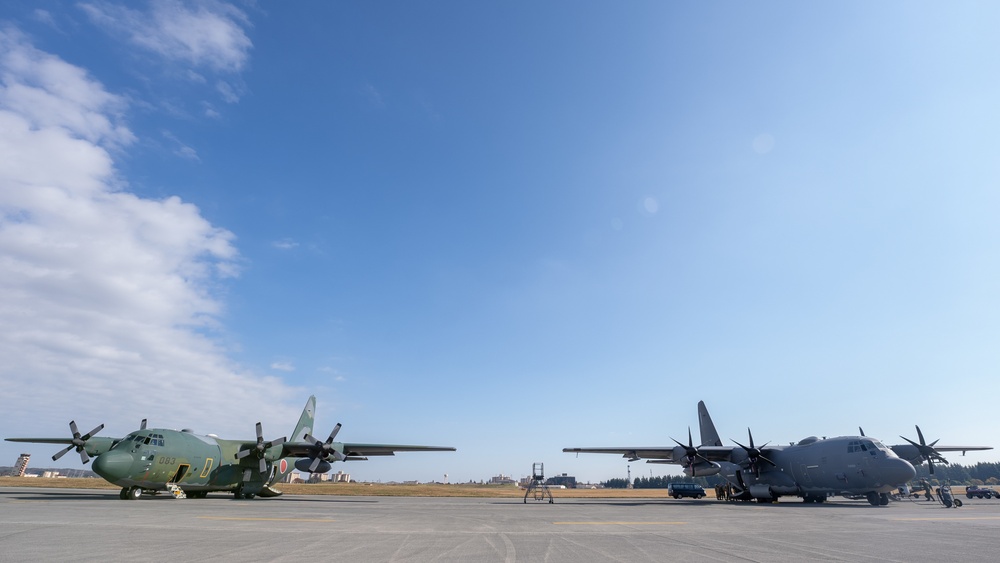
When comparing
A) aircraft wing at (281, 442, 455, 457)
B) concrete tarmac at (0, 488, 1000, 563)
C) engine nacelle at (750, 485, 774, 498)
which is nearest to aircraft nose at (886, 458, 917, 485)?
engine nacelle at (750, 485, 774, 498)

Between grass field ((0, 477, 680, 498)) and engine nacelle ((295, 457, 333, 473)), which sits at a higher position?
engine nacelle ((295, 457, 333, 473))

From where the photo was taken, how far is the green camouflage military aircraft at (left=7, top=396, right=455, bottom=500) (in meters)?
24.8

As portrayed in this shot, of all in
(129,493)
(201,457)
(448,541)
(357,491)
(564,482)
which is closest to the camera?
(448,541)

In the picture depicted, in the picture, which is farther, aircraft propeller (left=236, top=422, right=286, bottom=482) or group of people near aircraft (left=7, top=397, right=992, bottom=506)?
aircraft propeller (left=236, top=422, right=286, bottom=482)

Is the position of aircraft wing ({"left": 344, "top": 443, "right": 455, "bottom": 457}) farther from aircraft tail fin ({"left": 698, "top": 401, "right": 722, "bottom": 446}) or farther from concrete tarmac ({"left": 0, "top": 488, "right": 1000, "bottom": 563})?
aircraft tail fin ({"left": 698, "top": 401, "right": 722, "bottom": 446})

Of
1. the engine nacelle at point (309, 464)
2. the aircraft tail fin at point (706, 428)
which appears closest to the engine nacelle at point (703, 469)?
the aircraft tail fin at point (706, 428)

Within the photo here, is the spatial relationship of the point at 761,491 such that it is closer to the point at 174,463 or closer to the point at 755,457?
the point at 755,457

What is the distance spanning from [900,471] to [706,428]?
22.8 m

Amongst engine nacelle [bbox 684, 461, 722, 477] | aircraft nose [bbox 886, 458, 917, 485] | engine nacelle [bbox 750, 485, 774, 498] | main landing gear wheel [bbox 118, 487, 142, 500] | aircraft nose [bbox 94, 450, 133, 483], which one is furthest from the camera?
engine nacelle [bbox 684, 461, 722, 477]

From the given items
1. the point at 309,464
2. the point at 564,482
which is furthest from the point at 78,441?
the point at 564,482

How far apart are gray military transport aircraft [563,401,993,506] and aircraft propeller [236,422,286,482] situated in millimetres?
26793

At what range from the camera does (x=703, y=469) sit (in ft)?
136

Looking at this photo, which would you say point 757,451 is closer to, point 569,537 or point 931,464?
point 931,464

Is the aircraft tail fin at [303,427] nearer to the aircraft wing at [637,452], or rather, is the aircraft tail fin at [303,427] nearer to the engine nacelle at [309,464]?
the engine nacelle at [309,464]
